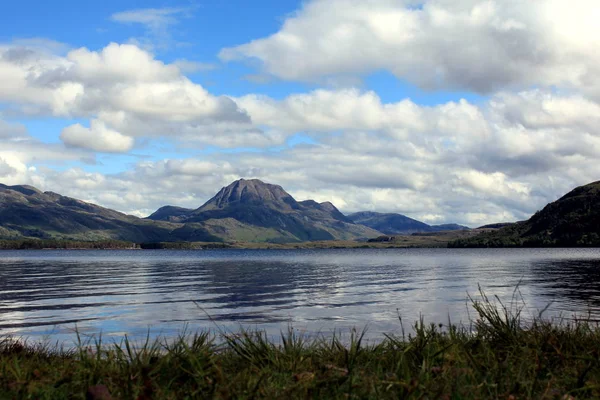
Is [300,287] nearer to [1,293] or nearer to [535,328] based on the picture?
[1,293]

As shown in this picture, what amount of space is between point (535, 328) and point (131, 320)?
3127 centimetres

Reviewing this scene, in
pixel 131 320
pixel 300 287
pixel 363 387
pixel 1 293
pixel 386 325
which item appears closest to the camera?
pixel 363 387

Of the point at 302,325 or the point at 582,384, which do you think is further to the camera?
the point at 302,325

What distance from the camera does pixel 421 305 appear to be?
160 ft

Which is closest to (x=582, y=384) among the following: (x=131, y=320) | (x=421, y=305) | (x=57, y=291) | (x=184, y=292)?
(x=131, y=320)

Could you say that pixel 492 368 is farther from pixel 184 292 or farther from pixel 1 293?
pixel 1 293

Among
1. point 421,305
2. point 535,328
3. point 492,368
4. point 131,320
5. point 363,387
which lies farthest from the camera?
point 421,305

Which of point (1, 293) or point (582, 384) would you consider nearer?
point (582, 384)

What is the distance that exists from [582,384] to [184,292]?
59.3 meters

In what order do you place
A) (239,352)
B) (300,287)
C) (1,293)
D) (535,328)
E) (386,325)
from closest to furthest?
(239,352) → (535,328) → (386,325) → (1,293) → (300,287)

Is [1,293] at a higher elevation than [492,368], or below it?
below

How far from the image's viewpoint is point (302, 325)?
36781 millimetres

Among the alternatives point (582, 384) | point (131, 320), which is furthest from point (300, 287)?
point (582, 384)

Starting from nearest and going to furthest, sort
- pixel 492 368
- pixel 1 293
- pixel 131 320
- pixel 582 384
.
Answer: pixel 582 384, pixel 492 368, pixel 131 320, pixel 1 293
